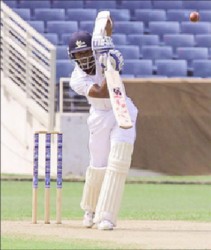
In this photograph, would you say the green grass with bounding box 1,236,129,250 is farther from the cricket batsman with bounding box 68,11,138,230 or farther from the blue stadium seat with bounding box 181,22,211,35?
the blue stadium seat with bounding box 181,22,211,35

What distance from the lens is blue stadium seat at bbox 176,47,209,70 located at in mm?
22500

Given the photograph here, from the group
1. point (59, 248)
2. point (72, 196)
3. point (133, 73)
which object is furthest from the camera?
point (133, 73)

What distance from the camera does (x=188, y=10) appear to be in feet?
78.5

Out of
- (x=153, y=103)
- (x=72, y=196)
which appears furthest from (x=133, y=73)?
(x=72, y=196)

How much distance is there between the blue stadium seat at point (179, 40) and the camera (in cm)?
2270

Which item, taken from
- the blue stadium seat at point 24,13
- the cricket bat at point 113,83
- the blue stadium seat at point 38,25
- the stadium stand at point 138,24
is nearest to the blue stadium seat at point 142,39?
the stadium stand at point 138,24

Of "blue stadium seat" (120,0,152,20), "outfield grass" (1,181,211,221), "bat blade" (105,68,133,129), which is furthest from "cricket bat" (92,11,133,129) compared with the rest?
"blue stadium seat" (120,0,152,20)

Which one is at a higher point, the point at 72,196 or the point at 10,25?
the point at 10,25

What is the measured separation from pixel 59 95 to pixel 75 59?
9.93 m

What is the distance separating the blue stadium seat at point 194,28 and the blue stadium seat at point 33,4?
2.69m

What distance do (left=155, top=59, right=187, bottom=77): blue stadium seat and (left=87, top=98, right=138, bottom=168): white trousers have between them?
12142 millimetres

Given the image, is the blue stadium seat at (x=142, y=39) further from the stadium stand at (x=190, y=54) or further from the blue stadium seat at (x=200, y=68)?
the blue stadium seat at (x=200, y=68)

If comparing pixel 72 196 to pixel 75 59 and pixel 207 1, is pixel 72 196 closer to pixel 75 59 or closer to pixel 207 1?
pixel 75 59

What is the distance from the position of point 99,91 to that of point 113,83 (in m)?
0.34
